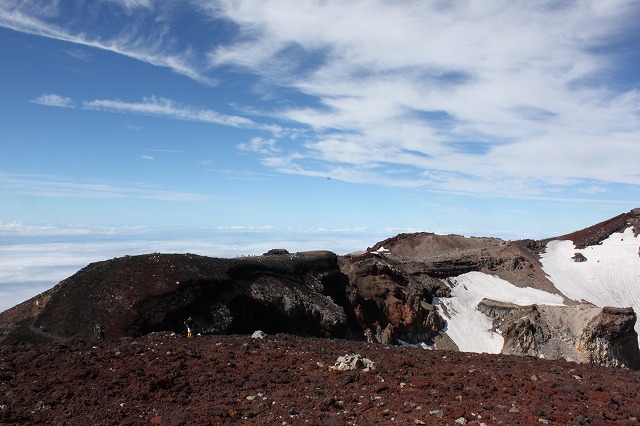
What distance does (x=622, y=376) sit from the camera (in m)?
11.1

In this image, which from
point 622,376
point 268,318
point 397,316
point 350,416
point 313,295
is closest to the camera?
point 350,416

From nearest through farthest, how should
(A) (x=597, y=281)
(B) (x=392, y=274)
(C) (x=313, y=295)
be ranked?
1. (C) (x=313, y=295)
2. (B) (x=392, y=274)
3. (A) (x=597, y=281)

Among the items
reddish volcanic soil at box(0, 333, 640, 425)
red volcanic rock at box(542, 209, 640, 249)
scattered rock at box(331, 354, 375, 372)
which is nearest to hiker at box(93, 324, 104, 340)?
reddish volcanic soil at box(0, 333, 640, 425)

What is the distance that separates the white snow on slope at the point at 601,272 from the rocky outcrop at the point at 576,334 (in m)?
11.2

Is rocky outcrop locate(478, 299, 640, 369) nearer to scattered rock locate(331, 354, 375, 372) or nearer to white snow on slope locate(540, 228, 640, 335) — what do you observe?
white snow on slope locate(540, 228, 640, 335)

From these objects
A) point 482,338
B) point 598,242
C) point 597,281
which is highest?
point 598,242

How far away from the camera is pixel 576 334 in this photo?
28719 millimetres

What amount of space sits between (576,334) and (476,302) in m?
8.06

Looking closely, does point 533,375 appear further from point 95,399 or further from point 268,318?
point 268,318

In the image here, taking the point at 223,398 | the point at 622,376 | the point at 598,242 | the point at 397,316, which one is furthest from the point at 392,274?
the point at 598,242

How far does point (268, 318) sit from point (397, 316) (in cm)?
1097

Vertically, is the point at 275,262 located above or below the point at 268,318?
above

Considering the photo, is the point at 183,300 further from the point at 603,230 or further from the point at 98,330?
the point at 603,230

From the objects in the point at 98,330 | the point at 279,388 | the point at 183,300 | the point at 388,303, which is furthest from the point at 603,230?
the point at 279,388
